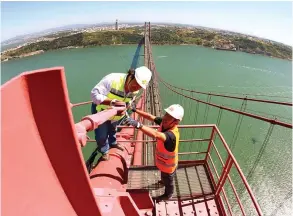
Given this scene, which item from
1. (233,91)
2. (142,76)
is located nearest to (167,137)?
(142,76)

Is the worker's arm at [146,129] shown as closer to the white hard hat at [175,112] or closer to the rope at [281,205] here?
the white hard hat at [175,112]

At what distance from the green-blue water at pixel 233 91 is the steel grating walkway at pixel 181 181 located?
4102 mm

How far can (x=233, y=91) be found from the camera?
27688mm

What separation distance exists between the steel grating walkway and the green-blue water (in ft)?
13.5

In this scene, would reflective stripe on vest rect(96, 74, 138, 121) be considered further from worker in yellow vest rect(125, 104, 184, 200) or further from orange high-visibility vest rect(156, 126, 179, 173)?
orange high-visibility vest rect(156, 126, 179, 173)

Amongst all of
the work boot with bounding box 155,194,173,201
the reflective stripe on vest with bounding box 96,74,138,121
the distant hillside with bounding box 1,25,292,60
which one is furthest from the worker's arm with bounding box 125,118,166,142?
the distant hillside with bounding box 1,25,292,60

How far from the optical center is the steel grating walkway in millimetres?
3473

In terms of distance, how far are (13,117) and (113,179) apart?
243 centimetres

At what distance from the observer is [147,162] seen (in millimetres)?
6496

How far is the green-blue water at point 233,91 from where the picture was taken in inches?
541

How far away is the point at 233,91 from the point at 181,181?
26207 mm

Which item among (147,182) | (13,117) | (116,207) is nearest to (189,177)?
(147,182)

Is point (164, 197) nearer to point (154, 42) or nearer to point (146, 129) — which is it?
point (146, 129)

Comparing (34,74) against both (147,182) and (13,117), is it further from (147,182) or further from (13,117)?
(147,182)
